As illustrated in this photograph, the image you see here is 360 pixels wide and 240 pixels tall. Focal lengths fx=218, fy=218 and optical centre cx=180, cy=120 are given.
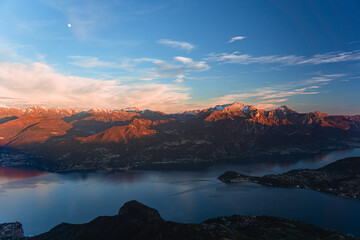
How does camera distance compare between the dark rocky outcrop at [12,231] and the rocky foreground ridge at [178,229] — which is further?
the dark rocky outcrop at [12,231]

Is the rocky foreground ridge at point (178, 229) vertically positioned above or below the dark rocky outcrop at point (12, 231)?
above

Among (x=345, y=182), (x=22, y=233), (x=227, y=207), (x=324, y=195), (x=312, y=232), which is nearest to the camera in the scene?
(x=312, y=232)

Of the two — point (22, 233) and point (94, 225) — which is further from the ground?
point (94, 225)

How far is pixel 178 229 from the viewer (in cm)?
9338

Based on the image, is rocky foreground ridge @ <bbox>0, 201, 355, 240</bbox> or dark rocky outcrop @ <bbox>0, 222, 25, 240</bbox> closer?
rocky foreground ridge @ <bbox>0, 201, 355, 240</bbox>

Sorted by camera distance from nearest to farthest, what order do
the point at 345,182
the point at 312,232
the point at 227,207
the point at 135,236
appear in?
the point at 135,236 < the point at 312,232 < the point at 227,207 < the point at 345,182

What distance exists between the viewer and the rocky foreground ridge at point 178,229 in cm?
9088

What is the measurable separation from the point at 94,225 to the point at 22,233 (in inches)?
2475

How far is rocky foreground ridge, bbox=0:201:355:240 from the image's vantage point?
298 ft

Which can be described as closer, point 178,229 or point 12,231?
point 178,229

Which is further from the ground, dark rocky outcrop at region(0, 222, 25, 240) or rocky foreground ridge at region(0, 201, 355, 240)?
rocky foreground ridge at region(0, 201, 355, 240)

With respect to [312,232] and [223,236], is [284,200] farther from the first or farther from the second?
[223,236]

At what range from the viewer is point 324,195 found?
602 feet

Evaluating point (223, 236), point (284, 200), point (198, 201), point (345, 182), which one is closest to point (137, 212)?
point (223, 236)
